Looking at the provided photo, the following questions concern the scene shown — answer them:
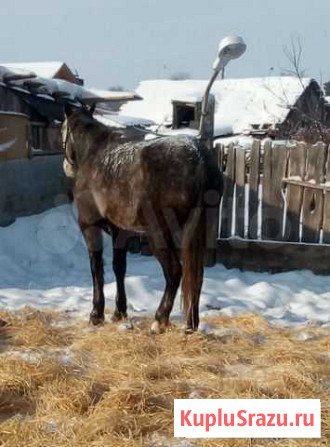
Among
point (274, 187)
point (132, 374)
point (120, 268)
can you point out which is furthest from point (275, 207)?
point (132, 374)

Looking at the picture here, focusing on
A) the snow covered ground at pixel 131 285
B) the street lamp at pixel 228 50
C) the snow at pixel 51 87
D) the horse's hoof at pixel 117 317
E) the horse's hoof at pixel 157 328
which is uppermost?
the street lamp at pixel 228 50

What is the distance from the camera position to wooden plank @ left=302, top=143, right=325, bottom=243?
658 cm

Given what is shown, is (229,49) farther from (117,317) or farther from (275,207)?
(117,317)

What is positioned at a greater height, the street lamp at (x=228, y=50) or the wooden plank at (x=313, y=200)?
the street lamp at (x=228, y=50)

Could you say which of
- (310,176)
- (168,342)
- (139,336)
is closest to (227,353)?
(168,342)

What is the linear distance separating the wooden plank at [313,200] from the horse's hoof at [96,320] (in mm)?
3098

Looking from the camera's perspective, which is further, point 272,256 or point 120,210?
point 272,256

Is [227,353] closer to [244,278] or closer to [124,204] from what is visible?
[124,204]

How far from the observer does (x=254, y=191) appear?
6.99m

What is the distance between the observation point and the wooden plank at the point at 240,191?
23.1 ft

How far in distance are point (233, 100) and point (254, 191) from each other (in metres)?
31.3

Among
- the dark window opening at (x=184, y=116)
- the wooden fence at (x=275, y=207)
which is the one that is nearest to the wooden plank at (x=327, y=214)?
the wooden fence at (x=275, y=207)

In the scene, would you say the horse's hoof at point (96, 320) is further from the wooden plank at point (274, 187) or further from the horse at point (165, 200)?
the wooden plank at point (274, 187)

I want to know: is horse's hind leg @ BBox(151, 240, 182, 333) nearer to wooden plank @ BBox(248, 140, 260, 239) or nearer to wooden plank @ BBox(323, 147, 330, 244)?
wooden plank @ BBox(248, 140, 260, 239)
